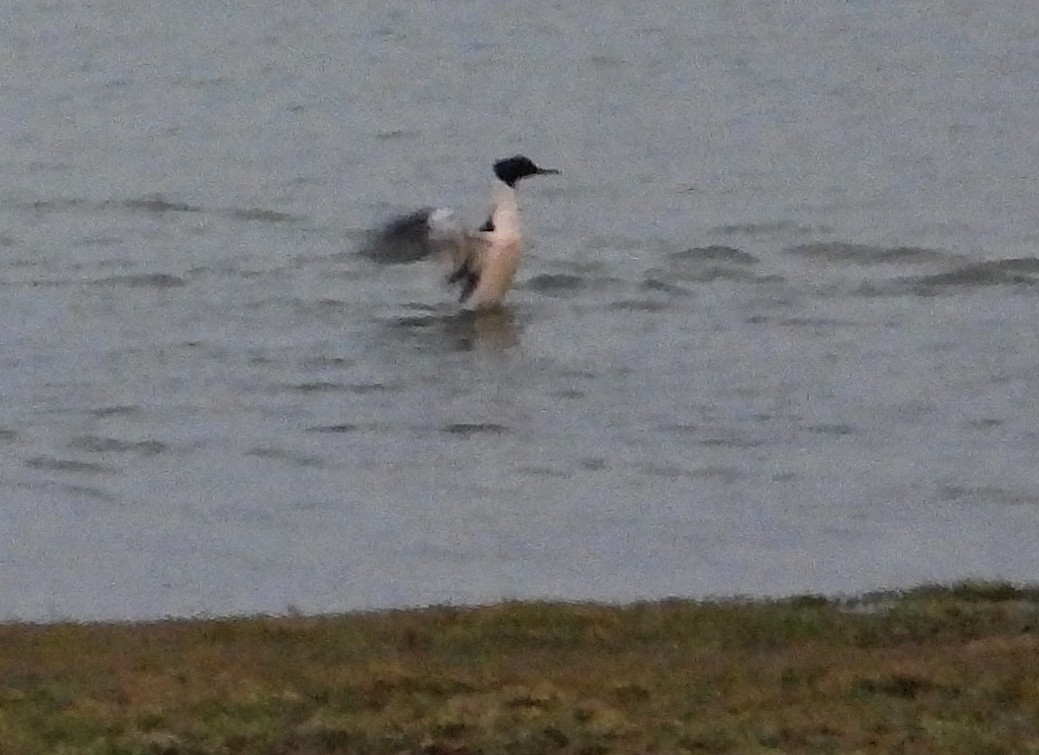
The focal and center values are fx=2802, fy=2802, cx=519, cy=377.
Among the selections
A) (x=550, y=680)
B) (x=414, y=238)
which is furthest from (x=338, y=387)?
(x=550, y=680)

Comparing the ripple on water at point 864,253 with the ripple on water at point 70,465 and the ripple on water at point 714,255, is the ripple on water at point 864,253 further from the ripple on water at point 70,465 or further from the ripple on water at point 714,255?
the ripple on water at point 70,465

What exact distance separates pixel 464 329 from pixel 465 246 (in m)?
0.57

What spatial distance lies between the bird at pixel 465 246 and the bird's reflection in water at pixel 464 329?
0.11 metres

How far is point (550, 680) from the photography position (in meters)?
8.00

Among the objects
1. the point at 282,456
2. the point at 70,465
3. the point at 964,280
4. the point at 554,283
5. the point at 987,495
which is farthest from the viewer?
the point at 554,283

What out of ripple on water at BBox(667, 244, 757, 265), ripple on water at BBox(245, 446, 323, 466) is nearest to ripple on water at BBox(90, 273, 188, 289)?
ripple on water at BBox(667, 244, 757, 265)

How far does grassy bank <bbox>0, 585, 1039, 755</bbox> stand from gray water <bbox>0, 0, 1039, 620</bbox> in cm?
182

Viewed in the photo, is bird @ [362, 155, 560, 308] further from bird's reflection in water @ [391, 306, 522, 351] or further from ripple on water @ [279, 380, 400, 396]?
ripple on water @ [279, 380, 400, 396]

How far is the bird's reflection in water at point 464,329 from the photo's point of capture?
61.0 feet

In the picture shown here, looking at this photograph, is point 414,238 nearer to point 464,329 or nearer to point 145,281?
point 464,329

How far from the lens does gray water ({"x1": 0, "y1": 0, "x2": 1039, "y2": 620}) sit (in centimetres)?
1248

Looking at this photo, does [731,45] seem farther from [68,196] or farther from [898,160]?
[68,196]

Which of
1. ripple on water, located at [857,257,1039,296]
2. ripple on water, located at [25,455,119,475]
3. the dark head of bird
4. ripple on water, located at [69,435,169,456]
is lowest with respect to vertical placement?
ripple on water, located at [25,455,119,475]

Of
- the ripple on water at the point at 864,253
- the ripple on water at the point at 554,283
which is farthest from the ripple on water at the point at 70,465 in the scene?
the ripple on water at the point at 864,253
